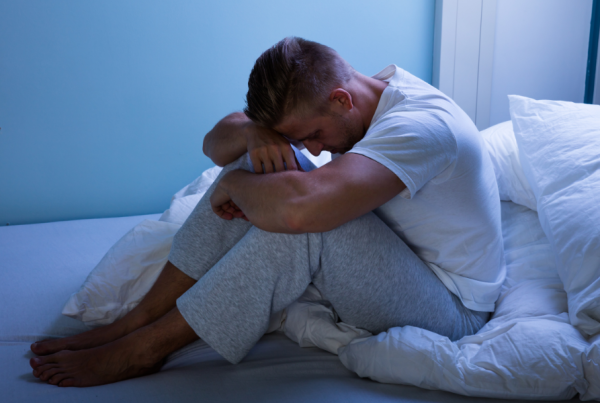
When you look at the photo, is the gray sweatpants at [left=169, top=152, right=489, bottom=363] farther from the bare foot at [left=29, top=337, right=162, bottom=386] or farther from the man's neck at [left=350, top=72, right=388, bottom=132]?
the man's neck at [left=350, top=72, right=388, bottom=132]

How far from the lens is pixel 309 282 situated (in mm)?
860

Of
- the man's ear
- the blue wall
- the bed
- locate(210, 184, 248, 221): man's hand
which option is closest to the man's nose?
the man's ear

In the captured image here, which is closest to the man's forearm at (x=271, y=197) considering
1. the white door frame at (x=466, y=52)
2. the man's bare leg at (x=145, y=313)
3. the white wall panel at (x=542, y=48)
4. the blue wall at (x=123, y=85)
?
the man's bare leg at (x=145, y=313)

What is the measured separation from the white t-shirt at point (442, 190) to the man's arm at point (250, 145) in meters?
0.20

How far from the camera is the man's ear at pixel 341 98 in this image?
97 cm

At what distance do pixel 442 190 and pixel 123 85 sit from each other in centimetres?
142

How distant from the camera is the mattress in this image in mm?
745

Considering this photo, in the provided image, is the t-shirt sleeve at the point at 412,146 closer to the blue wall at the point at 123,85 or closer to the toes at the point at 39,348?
the toes at the point at 39,348

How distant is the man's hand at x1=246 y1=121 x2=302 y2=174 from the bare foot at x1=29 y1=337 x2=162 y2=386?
440 millimetres

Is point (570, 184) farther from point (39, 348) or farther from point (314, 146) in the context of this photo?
point (39, 348)

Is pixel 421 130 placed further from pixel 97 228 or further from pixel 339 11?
pixel 339 11

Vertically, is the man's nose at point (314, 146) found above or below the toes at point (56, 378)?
above

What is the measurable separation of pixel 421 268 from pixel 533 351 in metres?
0.25

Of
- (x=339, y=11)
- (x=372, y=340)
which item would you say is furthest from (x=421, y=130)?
(x=339, y=11)
